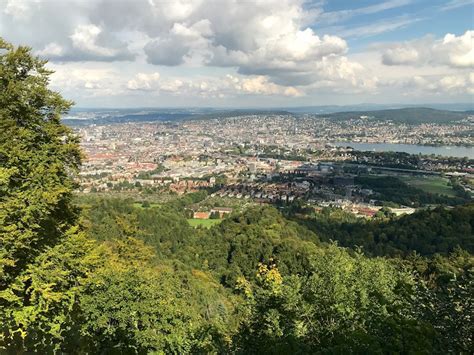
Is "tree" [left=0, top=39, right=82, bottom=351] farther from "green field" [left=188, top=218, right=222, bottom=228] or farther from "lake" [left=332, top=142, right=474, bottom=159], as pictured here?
"lake" [left=332, top=142, right=474, bottom=159]

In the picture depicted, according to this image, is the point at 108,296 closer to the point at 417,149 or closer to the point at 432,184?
the point at 432,184

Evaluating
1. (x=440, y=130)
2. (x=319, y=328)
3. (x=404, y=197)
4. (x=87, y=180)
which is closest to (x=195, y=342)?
(x=319, y=328)

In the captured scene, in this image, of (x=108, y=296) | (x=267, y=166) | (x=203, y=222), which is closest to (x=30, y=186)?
(x=108, y=296)

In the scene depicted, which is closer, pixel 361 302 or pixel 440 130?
pixel 361 302

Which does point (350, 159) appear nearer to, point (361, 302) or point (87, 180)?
point (87, 180)

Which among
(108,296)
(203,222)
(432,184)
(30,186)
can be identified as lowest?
(203,222)

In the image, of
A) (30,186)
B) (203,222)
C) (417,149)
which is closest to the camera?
(30,186)

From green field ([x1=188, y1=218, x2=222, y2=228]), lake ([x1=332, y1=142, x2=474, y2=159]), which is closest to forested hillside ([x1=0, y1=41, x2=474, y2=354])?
green field ([x1=188, y1=218, x2=222, y2=228])

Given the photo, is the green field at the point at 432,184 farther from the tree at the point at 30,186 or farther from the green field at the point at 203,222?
the tree at the point at 30,186
